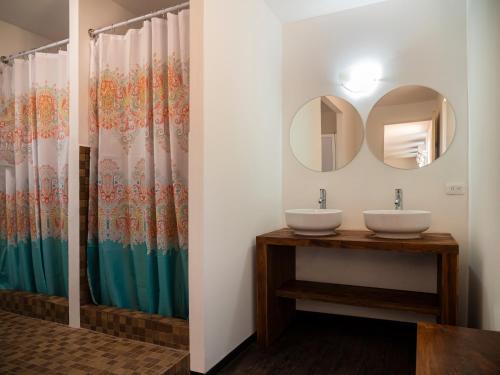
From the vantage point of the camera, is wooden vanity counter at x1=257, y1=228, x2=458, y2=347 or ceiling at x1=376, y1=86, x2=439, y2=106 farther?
ceiling at x1=376, y1=86, x2=439, y2=106

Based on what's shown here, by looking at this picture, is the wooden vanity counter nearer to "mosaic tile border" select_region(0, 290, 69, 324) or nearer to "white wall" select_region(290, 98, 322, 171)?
"white wall" select_region(290, 98, 322, 171)

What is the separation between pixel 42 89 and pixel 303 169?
220cm

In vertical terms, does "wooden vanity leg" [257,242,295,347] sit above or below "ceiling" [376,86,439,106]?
below

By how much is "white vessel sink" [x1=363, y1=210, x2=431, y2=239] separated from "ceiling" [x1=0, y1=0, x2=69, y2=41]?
2986 mm

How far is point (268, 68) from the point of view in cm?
278

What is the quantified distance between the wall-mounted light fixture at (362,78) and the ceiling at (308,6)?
46 centimetres

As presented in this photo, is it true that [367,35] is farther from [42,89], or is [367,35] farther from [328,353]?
[42,89]

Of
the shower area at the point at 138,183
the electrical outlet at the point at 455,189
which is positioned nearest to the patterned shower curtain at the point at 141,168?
the shower area at the point at 138,183

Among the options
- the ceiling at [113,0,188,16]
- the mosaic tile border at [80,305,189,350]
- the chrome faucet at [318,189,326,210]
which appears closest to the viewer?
the mosaic tile border at [80,305,189,350]

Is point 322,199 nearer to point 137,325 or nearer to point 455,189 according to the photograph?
point 455,189

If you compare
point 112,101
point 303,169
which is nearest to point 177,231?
point 112,101

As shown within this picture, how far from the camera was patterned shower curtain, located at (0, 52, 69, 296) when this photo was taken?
2671 millimetres

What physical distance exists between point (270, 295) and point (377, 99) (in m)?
1.69

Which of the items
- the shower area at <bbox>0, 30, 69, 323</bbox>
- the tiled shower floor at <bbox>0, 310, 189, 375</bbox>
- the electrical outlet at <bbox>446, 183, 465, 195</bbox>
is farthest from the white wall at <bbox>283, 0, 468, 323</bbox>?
the shower area at <bbox>0, 30, 69, 323</bbox>
